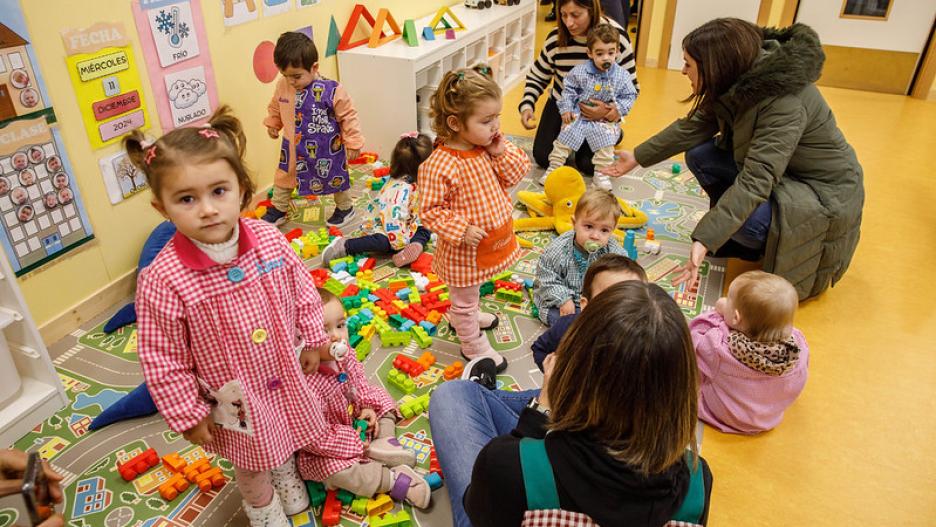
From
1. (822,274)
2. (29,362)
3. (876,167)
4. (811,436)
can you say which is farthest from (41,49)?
(876,167)

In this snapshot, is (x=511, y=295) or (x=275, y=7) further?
(x=275, y=7)

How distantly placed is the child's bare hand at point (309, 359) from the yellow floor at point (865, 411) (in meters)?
1.30

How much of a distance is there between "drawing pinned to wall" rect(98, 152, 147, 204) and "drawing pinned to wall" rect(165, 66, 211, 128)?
1.10ft

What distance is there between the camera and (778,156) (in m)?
2.67

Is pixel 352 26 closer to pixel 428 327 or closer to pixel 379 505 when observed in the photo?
pixel 428 327

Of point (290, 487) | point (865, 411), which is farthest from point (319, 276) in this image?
point (865, 411)

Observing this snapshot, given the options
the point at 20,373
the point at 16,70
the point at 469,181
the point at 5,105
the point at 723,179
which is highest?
the point at 16,70

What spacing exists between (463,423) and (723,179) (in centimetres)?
208

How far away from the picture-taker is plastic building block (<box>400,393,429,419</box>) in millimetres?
2268

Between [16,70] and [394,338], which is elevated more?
[16,70]

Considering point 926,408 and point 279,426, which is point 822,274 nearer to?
point 926,408

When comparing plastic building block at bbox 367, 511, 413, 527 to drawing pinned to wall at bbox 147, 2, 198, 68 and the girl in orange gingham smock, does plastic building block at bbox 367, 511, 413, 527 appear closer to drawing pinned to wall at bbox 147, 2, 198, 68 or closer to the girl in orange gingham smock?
the girl in orange gingham smock

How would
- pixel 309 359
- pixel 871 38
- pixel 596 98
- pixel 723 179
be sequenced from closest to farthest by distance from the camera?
pixel 309 359 → pixel 723 179 → pixel 596 98 → pixel 871 38

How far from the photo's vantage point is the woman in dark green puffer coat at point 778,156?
2609 mm
